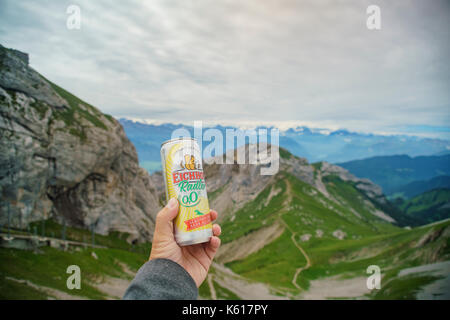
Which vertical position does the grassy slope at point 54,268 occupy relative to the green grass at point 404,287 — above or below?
above

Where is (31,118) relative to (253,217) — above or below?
above

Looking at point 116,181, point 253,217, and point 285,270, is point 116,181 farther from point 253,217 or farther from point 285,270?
point 253,217

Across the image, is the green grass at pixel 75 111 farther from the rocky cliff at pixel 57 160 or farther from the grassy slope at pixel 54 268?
the grassy slope at pixel 54 268

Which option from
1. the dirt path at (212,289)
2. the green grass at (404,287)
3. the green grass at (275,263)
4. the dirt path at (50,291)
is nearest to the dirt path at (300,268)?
the green grass at (275,263)

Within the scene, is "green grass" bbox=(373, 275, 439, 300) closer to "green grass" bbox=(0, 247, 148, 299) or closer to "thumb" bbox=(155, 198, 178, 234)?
"green grass" bbox=(0, 247, 148, 299)

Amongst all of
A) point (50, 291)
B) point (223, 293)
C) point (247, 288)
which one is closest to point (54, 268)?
point (50, 291)

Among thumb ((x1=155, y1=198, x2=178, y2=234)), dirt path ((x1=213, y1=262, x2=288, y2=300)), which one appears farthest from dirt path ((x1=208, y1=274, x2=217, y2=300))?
thumb ((x1=155, y1=198, x2=178, y2=234))
